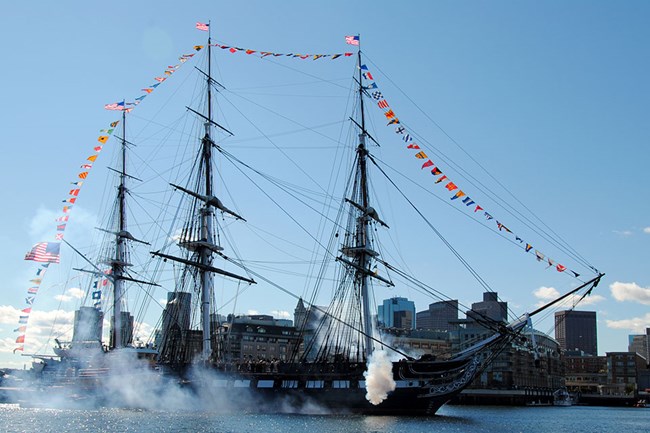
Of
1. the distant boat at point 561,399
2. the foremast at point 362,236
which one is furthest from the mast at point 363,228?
the distant boat at point 561,399

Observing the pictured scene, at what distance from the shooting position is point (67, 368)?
92500mm

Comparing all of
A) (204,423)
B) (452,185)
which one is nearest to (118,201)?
(204,423)

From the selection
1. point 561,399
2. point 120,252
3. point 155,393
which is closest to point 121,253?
point 120,252

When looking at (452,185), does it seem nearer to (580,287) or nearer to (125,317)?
(580,287)

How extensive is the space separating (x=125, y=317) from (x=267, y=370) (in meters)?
45.7

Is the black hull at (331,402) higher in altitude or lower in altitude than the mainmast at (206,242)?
lower

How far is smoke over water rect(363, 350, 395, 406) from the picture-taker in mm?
65188

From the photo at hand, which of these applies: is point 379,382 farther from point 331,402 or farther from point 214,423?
point 214,423

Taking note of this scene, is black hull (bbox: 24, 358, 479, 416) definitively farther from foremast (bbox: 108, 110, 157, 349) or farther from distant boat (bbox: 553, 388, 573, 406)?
distant boat (bbox: 553, 388, 573, 406)

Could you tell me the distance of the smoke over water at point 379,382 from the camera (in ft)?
214

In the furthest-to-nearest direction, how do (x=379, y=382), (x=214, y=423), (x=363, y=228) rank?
(x=363, y=228) < (x=379, y=382) < (x=214, y=423)

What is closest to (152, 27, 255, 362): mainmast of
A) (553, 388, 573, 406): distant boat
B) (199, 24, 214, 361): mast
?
(199, 24, 214, 361): mast

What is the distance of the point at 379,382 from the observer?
65250 millimetres

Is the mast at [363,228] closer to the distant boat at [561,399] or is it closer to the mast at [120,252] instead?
the mast at [120,252]
